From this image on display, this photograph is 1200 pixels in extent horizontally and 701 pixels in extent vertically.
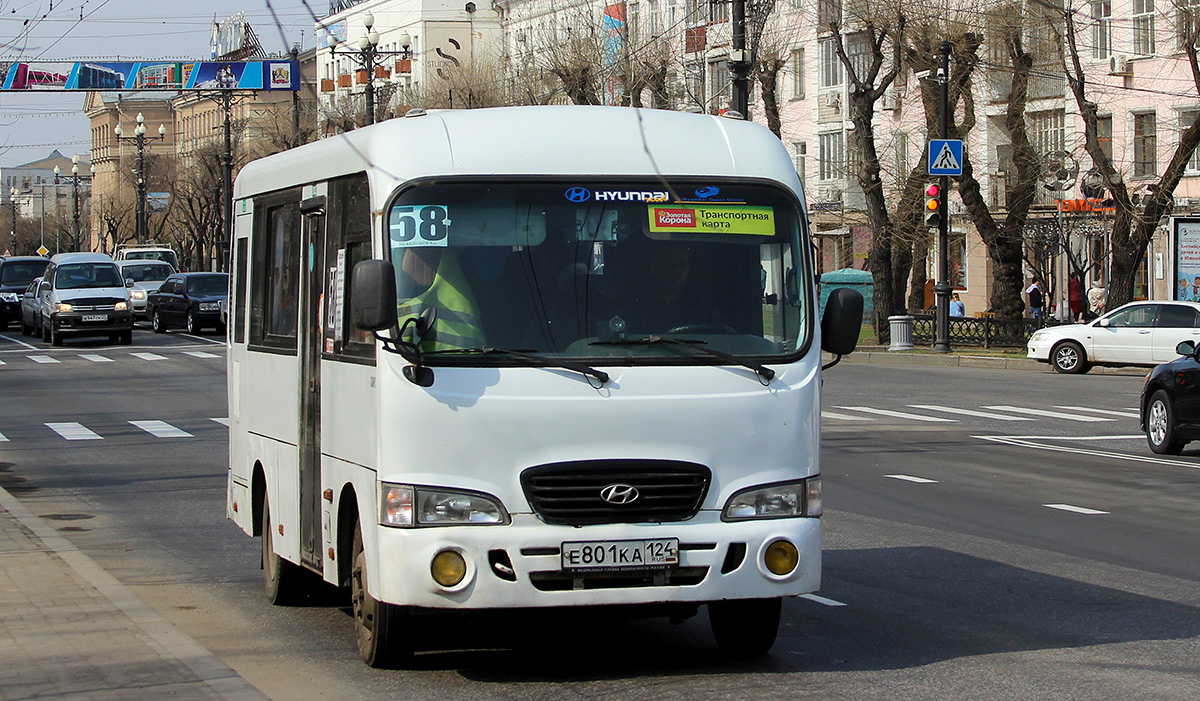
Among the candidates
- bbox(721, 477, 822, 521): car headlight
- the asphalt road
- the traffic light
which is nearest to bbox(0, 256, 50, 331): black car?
the traffic light

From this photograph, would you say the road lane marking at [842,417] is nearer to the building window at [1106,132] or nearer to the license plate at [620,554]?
the license plate at [620,554]

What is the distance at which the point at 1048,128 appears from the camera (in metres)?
51.8

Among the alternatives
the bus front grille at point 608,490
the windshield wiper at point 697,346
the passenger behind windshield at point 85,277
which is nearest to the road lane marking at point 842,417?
the windshield wiper at point 697,346

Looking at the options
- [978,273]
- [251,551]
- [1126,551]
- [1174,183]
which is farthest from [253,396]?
[978,273]

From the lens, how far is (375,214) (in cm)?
691

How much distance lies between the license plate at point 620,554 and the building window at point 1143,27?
44826 mm

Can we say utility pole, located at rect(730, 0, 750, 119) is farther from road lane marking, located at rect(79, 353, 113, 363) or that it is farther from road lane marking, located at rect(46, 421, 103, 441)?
road lane marking, located at rect(79, 353, 113, 363)

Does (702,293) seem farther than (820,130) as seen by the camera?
No

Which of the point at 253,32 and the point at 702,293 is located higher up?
the point at 253,32

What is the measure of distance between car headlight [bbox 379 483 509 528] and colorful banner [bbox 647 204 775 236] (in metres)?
1.40

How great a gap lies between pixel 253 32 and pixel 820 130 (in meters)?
31.2

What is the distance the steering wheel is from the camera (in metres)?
6.93

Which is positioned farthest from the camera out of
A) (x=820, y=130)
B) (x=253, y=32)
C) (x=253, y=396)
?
(x=253, y=32)

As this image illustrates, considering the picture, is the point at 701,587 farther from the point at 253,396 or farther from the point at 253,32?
the point at 253,32
